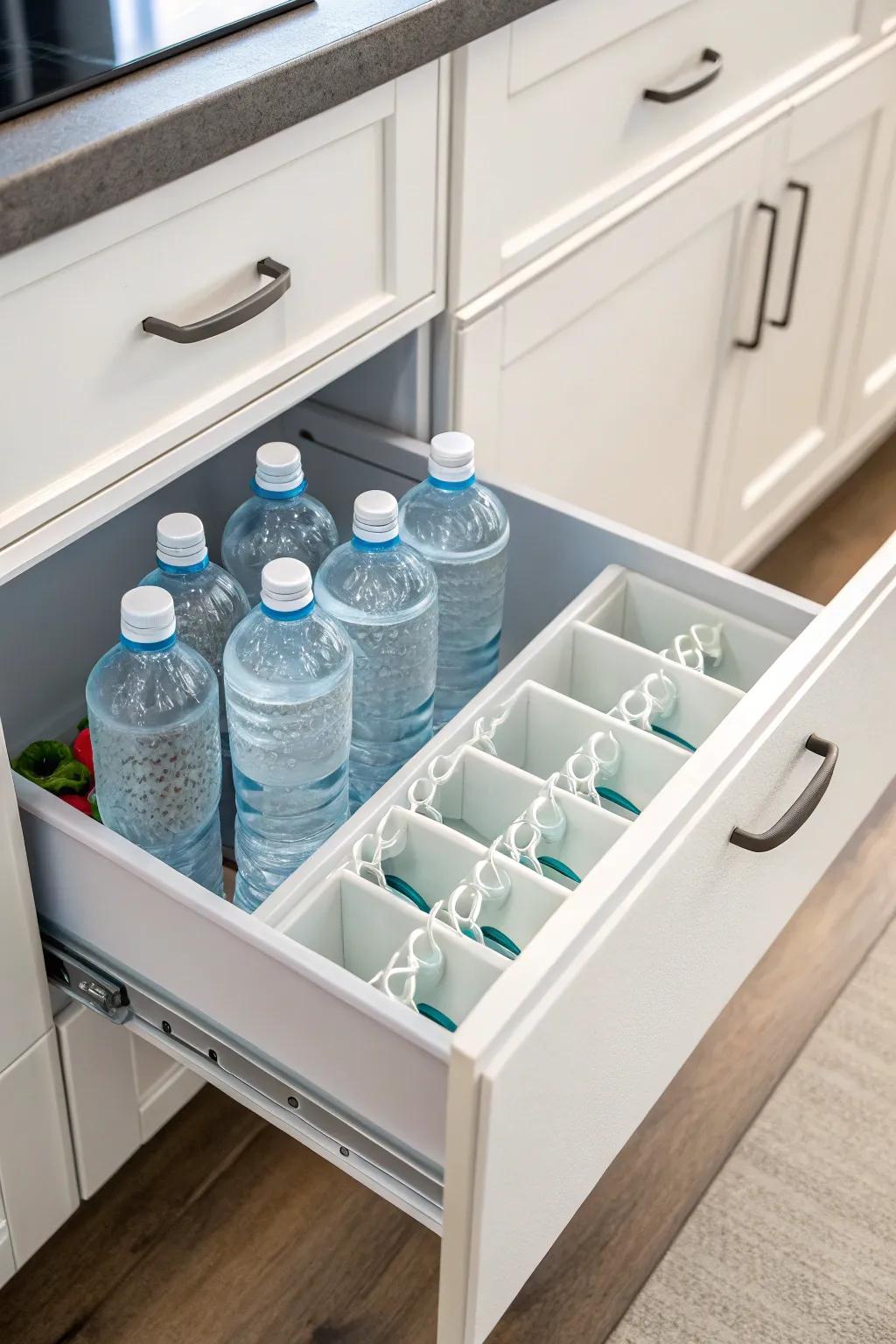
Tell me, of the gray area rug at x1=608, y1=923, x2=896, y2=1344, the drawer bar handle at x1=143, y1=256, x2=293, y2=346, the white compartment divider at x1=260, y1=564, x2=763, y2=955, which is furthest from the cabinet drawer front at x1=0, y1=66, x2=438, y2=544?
the gray area rug at x1=608, y1=923, x2=896, y2=1344

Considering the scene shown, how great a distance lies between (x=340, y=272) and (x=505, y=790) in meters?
0.36

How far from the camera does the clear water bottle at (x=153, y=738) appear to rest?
0.92 meters

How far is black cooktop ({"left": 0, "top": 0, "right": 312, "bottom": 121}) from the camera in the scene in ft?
2.55

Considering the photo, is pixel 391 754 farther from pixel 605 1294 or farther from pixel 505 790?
pixel 605 1294

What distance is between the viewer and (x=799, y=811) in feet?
2.86

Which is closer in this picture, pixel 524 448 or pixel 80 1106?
pixel 80 1106

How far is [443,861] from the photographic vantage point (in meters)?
0.90

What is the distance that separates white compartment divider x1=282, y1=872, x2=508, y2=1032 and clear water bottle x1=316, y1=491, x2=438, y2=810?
0.69 ft

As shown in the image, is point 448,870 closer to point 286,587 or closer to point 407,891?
point 407,891

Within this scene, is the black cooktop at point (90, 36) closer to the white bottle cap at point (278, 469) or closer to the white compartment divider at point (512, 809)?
the white bottle cap at point (278, 469)

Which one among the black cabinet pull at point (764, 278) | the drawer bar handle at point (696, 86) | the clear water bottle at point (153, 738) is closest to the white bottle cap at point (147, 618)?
the clear water bottle at point (153, 738)

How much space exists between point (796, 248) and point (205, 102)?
0.91 meters

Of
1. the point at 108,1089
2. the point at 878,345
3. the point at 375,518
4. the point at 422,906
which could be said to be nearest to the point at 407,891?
the point at 422,906

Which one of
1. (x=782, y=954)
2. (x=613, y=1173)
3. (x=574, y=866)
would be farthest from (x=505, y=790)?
(x=782, y=954)
